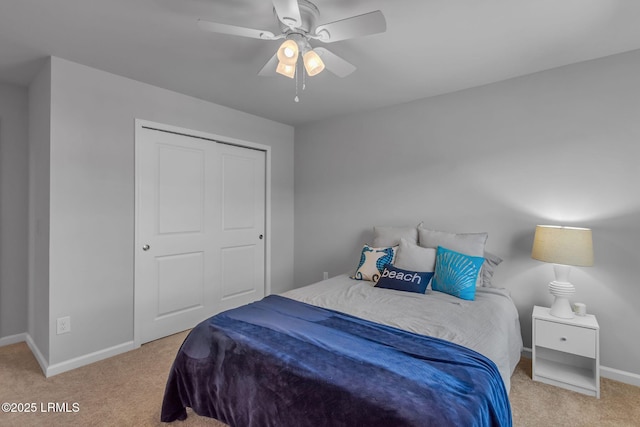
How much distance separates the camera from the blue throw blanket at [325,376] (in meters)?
1.11

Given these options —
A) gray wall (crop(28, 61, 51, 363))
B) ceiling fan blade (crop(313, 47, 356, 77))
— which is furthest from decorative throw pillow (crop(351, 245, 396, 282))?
gray wall (crop(28, 61, 51, 363))

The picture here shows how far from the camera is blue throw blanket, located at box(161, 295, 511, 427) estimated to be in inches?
43.7

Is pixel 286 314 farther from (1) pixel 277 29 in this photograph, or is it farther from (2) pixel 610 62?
(2) pixel 610 62

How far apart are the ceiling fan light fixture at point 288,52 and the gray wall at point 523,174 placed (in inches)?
72.9

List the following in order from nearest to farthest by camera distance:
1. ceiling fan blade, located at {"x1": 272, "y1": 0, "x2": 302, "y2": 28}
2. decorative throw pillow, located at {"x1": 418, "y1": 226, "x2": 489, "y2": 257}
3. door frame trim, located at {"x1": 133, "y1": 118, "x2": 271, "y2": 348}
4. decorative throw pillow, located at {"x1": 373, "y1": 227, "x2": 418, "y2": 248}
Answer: ceiling fan blade, located at {"x1": 272, "y1": 0, "x2": 302, "y2": 28}
decorative throw pillow, located at {"x1": 418, "y1": 226, "x2": 489, "y2": 257}
door frame trim, located at {"x1": 133, "y1": 118, "x2": 271, "y2": 348}
decorative throw pillow, located at {"x1": 373, "y1": 227, "x2": 418, "y2": 248}

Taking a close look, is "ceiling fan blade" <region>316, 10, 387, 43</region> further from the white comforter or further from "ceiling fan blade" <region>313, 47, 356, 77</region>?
the white comforter

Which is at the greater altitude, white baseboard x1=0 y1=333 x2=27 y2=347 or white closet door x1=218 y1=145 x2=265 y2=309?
white closet door x1=218 y1=145 x2=265 y2=309

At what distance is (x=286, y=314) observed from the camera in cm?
186

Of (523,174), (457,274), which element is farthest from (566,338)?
(523,174)

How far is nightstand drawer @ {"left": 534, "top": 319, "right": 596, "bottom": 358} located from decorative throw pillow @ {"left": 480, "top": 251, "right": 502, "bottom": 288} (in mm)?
439

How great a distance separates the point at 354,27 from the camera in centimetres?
154

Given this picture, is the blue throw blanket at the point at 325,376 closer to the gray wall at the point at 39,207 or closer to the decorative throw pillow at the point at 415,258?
the decorative throw pillow at the point at 415,258

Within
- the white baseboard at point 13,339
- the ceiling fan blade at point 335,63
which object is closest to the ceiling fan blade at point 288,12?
the ceiling fan blade at point 335,63

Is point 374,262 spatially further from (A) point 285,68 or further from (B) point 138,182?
(B) point 138,182
